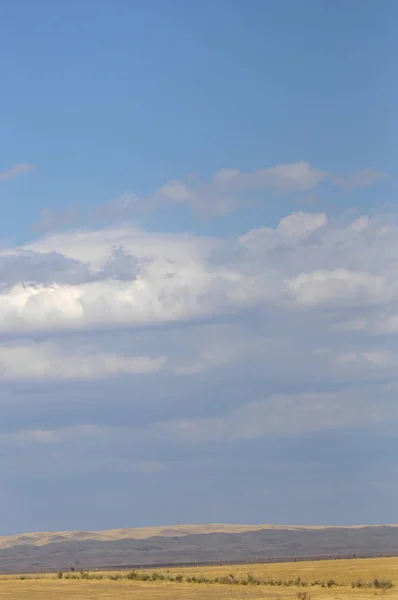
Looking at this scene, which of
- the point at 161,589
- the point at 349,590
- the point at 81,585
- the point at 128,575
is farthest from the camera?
the point at 128,575

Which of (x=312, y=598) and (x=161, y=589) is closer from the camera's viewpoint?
(x=312, y=598)

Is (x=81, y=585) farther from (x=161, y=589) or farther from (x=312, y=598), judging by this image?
(x=312, y=598)

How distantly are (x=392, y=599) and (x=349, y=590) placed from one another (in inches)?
355

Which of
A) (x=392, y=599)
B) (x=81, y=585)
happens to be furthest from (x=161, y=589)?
(x=392, y=599)

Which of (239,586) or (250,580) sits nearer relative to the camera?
(239,586)

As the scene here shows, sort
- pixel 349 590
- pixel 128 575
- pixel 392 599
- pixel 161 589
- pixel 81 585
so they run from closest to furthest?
→ 1. pixel 392 599
2. pixel 349 590
3. pixel 161 589
4. pixel 81 585
5. pixel 128 575

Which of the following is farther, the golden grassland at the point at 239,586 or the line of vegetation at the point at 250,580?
the line of vegetation at the point at 250,580

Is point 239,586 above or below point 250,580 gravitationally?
below

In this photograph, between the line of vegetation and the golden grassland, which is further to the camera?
the line of vegetation

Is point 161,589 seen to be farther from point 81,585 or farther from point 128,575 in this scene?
point 128,575

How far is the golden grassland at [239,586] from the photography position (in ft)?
210

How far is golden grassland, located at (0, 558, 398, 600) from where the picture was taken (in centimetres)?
6388

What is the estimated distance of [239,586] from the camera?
7412 cm

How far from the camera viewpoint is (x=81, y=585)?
80750 millimetres
